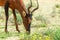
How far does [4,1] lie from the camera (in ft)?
46.0

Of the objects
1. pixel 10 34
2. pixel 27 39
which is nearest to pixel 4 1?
pixel 10 34

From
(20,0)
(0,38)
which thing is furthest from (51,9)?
(0,38)

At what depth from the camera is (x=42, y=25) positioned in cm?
1527

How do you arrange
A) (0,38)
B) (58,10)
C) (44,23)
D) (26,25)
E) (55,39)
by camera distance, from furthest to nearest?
(58,10) → (44,23) → (26,25) → (0,38) → (55,39)

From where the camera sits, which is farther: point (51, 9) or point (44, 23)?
point (51, 9)

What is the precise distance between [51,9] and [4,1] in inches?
240

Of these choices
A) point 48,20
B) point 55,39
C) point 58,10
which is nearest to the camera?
point 55,39

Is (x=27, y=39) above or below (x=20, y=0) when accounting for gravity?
below

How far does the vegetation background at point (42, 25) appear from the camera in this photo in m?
11.7

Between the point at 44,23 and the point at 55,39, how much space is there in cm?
480

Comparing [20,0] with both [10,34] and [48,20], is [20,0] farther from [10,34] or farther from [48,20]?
[48,20]

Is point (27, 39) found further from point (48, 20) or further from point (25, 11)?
point (48, 20)

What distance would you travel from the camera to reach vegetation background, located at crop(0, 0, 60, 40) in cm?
1174

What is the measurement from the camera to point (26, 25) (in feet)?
44.2
